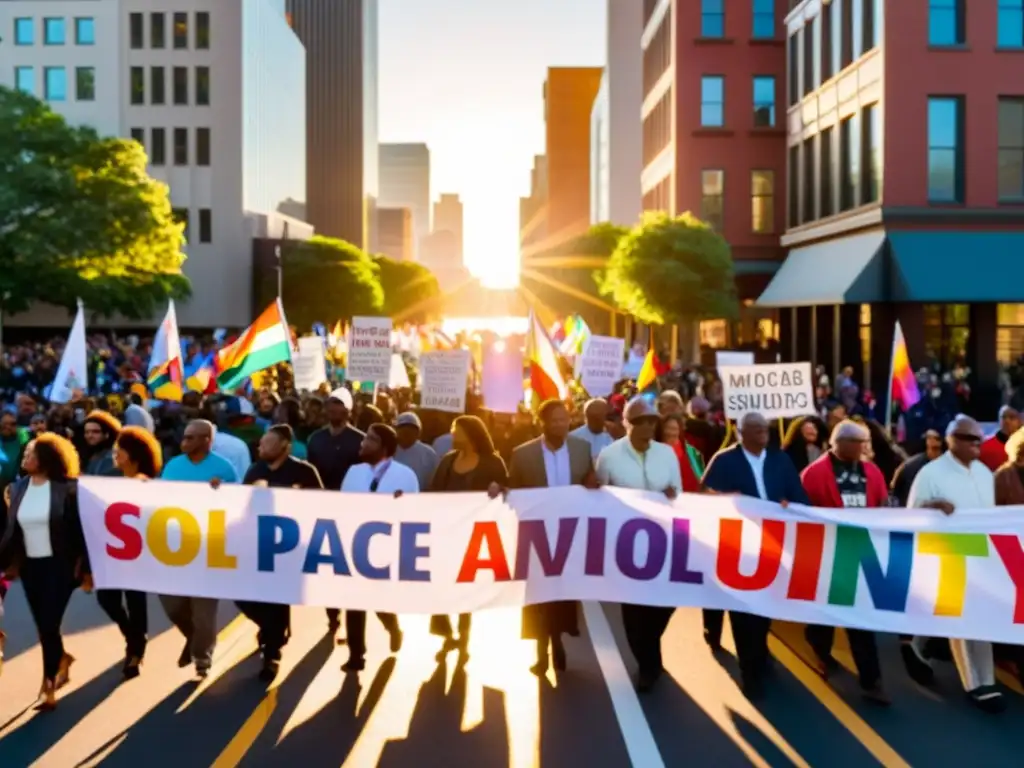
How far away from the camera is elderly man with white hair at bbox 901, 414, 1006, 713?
7965 millimetres

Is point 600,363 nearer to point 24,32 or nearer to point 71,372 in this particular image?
point 71,372

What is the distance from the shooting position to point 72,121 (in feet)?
264

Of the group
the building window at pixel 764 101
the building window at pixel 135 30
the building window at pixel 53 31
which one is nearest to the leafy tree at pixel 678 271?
the building window at pixel 764 101

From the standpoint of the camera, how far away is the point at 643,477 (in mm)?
8719

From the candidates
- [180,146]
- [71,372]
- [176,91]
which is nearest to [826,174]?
[71,372]

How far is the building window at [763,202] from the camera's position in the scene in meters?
49.2

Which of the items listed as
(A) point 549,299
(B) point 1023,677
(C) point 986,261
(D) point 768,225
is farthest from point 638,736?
(A) point 549,299

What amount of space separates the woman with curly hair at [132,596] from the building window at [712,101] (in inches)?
1713

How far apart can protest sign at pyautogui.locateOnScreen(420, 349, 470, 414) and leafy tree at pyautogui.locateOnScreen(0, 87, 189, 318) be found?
135 feet

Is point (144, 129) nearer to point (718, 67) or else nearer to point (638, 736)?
point (718, 67)

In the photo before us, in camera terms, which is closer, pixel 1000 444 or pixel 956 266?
pixel 1000 444

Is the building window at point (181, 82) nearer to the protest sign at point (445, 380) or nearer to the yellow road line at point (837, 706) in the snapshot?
the protest sign at point (445, 380)

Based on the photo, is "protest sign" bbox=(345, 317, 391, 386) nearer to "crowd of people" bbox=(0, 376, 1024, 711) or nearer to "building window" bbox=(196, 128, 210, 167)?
"crowd of people" bbox=(0, 376, 1024, 711)

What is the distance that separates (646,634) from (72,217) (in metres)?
50.1
